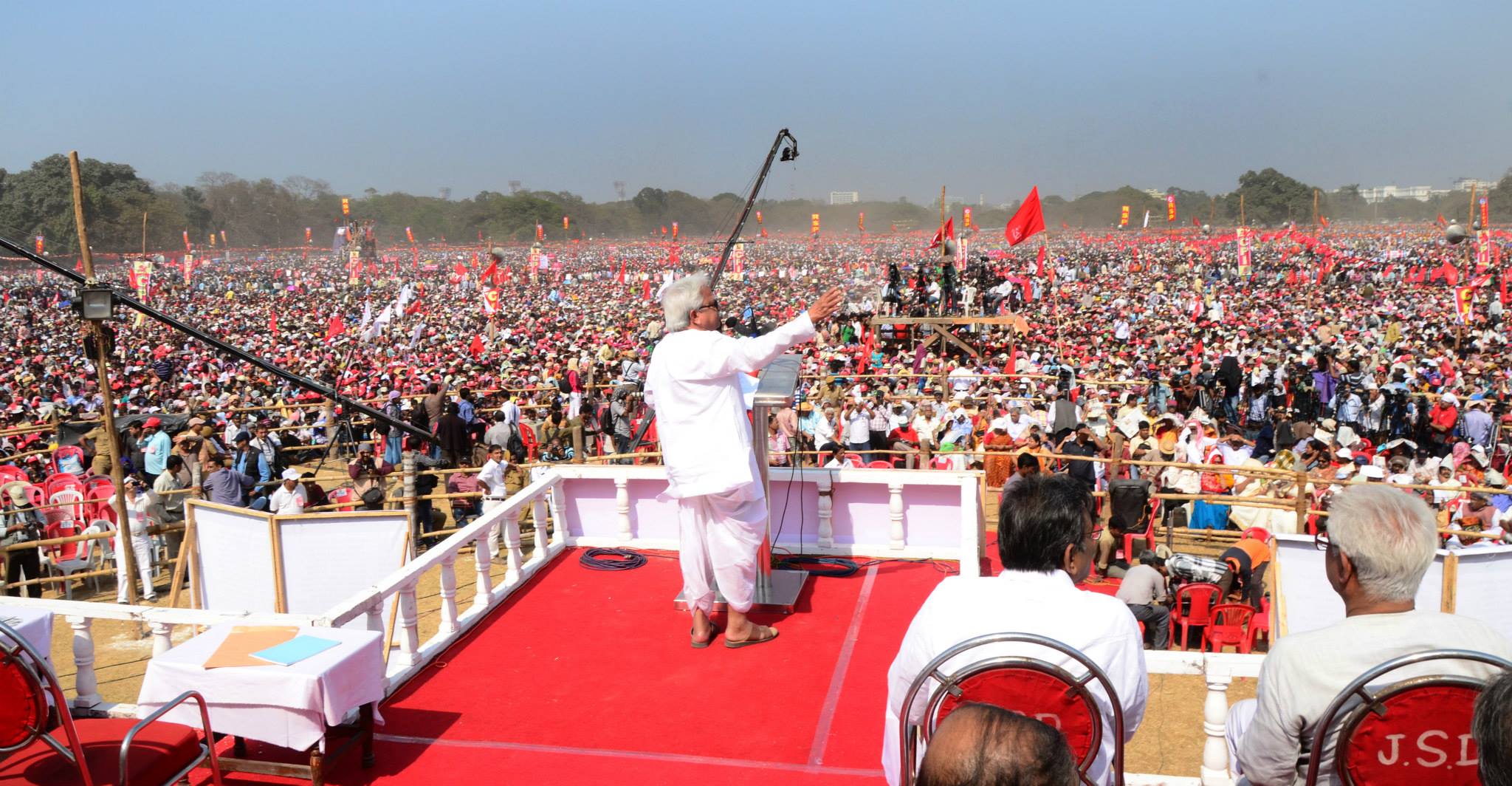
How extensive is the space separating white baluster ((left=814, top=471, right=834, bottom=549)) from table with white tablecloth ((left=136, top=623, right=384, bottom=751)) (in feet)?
9.71

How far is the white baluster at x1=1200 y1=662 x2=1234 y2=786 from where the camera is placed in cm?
308

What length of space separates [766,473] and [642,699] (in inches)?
51.7

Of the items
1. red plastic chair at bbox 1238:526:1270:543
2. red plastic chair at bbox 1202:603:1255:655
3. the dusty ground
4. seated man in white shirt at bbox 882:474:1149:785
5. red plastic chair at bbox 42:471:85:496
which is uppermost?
seated man in white shirt at bbox 882:474:1149:785

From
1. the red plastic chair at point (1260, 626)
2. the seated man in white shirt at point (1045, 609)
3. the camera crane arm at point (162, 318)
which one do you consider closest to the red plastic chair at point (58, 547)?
the camera crane arm at point (162, 318)

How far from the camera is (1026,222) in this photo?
23.8 m

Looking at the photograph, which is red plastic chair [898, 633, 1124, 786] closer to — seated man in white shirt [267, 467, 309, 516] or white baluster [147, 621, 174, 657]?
white baluster [147, 621, 174, 657]

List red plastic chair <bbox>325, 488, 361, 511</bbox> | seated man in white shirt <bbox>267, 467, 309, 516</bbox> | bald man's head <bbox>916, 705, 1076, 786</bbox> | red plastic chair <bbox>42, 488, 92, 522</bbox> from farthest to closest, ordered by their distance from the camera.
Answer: red plastic chair <bbox>42, 488, 92, 522</bbox>
red plastic chair <bbox>325, 488, 361, 511</bbox>
seated man in white shirt <bbox>267, 467, 309, 516</bbox>
bald man's head <bbox>916, 705, 1076, 786</bbox>

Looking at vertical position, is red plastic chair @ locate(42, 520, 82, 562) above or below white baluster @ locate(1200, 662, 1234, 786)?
below

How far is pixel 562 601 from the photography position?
5254 mm

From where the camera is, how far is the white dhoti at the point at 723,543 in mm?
4430

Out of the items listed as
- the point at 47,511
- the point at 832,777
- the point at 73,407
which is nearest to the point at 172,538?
the point at 47,511

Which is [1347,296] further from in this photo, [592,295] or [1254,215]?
[1254,215]

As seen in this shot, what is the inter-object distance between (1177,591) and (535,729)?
16.0ft

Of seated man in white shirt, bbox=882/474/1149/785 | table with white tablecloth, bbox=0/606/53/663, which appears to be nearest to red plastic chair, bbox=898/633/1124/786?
seated man in white shirt, bbox=882/474/1149/785
